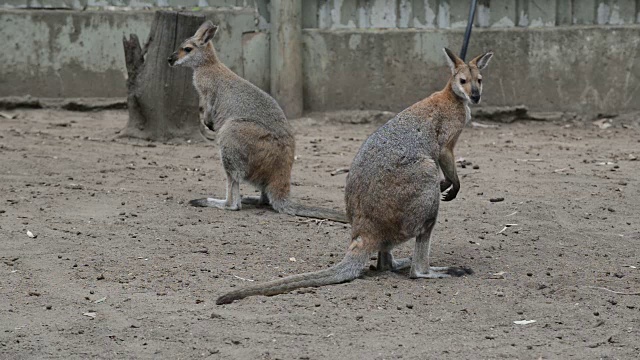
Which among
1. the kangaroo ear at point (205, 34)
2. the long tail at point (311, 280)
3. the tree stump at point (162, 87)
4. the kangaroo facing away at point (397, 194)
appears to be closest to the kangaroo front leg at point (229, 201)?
the kangaroo ear at point (205, 34)

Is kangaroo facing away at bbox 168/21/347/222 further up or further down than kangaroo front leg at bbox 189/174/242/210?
further up

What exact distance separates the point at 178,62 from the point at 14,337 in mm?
4168

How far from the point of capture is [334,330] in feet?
16.6

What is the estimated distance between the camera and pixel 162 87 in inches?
395

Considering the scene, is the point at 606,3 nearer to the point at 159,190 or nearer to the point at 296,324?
the point at 159,190

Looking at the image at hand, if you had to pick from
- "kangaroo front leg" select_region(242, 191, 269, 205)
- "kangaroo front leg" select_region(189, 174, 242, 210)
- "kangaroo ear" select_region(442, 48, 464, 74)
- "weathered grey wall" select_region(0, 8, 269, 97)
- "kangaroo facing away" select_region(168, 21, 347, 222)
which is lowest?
"kangaroo front leg" select_region(242, 191, 269, 205)

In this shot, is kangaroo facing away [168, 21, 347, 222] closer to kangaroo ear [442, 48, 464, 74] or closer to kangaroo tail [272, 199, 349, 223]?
kangaroo tail [272, 199, 349, 223]

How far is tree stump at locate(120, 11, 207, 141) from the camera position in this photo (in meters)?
9.75

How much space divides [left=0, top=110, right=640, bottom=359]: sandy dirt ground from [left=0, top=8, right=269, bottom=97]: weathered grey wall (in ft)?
5.34

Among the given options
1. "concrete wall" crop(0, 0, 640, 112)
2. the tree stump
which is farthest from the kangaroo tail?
"concrete wall" crop(0, 0, 640, 112)

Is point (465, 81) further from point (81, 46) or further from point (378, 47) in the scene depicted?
point (81, 46)

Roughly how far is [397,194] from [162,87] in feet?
15.6

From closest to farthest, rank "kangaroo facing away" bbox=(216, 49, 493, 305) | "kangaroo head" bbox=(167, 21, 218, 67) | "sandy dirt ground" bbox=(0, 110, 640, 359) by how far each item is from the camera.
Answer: "sandy dirt ground" bbox=(0, 110, 640, 359) → "kangaroo facing away" bbox=(216, 49, 493, 305) → "kangaroo head" bbox=(167, 21, 218, 67)

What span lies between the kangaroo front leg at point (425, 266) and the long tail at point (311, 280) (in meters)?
0.30
